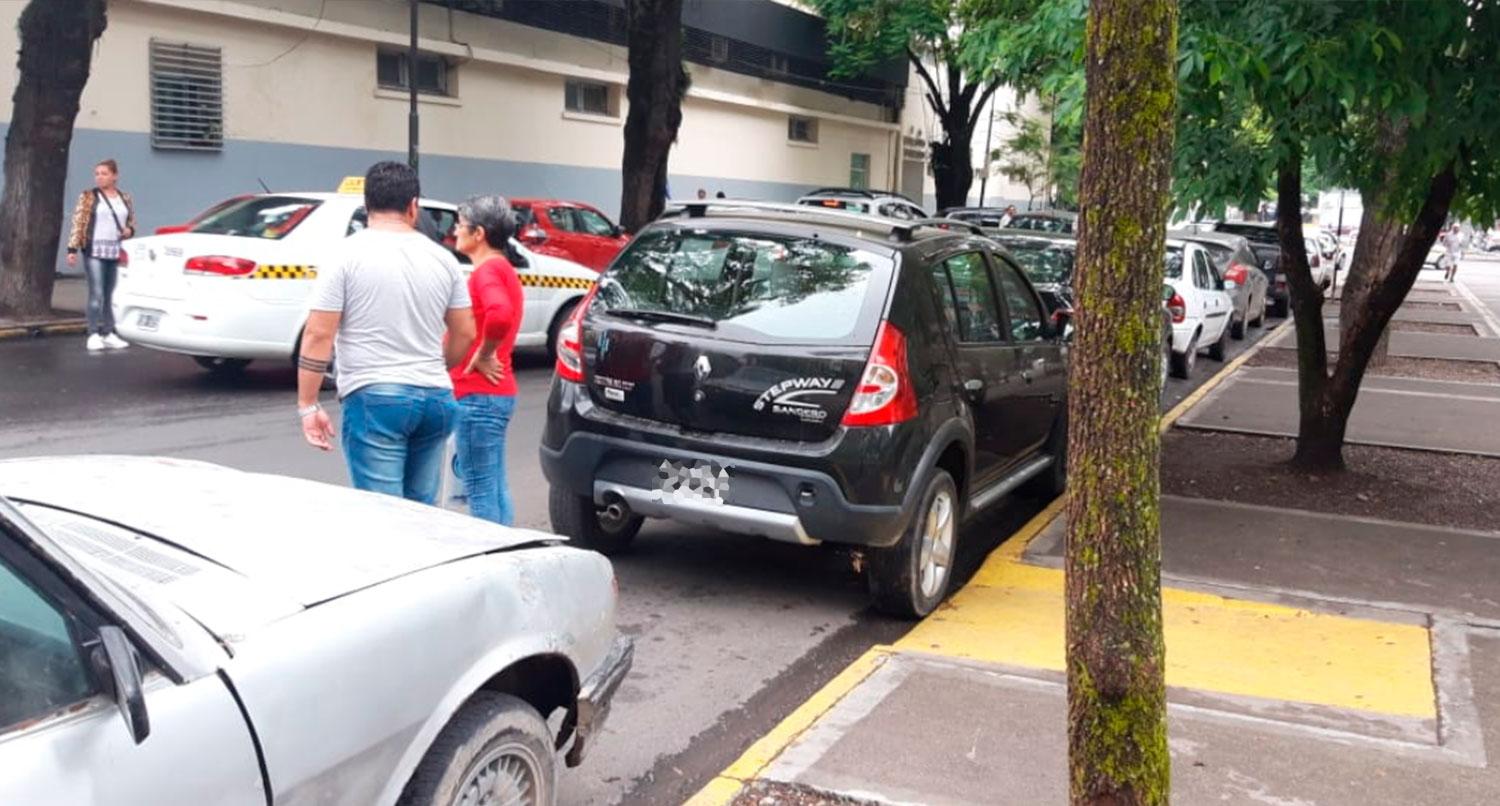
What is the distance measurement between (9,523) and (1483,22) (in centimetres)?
746

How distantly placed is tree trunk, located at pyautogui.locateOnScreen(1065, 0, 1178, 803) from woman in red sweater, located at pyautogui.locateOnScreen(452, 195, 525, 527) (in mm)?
3478

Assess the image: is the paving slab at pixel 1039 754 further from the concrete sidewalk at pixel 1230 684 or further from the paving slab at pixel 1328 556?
the paving slab at pixel 1328 556

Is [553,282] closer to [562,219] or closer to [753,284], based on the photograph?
[562,219]

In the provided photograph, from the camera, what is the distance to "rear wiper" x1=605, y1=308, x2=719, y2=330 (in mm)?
6074

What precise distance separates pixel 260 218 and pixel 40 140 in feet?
14.5

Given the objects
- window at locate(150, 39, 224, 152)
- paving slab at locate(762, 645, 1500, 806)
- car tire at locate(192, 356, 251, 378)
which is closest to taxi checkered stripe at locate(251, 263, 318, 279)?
car tire at locate(192, 356, 251, 378)

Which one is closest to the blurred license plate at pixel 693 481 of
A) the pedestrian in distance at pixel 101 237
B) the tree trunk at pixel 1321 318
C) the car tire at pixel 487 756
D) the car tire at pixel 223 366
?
the car tire at pixel 487 756

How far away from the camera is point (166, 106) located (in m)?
18.8

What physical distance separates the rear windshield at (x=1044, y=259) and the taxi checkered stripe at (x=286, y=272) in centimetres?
584

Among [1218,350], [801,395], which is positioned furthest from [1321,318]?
[1218,350]

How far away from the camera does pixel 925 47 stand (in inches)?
1315

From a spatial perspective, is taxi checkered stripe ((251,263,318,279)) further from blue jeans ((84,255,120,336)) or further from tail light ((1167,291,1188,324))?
tail light ((1167,291,1188,324))

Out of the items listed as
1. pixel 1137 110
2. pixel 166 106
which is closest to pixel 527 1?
pixel 166 106

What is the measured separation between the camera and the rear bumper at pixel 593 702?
363cm
